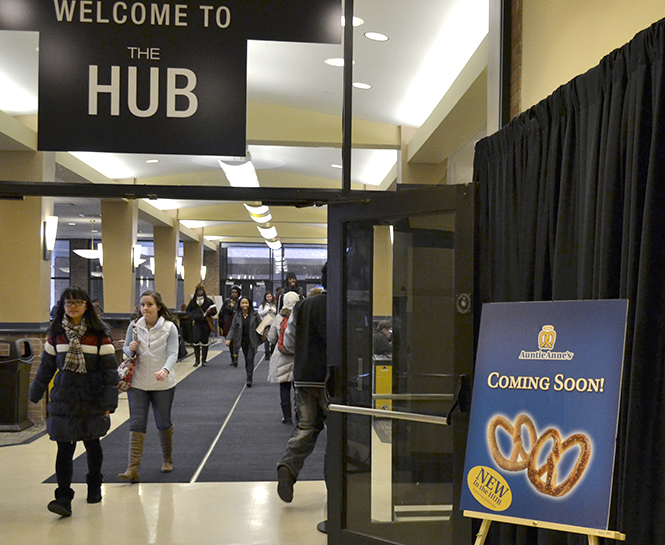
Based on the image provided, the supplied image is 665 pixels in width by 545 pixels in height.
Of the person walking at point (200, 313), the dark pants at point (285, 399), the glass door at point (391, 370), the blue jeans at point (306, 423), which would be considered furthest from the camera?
the person walking at point (200, 313)

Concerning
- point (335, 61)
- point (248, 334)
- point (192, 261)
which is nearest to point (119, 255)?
point (248, 334)

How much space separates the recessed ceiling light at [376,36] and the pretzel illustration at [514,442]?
8.89ft

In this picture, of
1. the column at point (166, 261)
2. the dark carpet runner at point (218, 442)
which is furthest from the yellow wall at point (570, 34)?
the column at point (166, 261)

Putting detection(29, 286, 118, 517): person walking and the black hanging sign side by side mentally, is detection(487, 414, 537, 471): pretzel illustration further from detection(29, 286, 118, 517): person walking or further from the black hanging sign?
detection(29, 286, 118, 517): person walking

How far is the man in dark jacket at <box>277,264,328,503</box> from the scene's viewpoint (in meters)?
4.78

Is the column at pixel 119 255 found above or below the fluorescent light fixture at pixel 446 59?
below

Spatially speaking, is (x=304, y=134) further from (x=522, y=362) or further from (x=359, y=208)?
(x=522, y=362)

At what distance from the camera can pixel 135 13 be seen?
4105 millimetres

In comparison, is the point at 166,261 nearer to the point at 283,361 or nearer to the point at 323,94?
the point at 283,361

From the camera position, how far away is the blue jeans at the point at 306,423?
4852 millimetres

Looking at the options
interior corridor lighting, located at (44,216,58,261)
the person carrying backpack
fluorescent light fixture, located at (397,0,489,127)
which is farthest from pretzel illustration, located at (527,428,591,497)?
interior corridor lighting, located at (44,216,58,261)

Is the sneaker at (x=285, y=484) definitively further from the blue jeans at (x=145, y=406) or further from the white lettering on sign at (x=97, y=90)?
the white lettering on sign at (x=97, y=90)

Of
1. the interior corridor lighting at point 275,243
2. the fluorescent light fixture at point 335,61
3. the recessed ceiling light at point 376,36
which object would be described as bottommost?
the interior corridor lighting at point 275,243

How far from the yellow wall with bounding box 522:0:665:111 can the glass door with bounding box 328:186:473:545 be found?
0.85 meters
